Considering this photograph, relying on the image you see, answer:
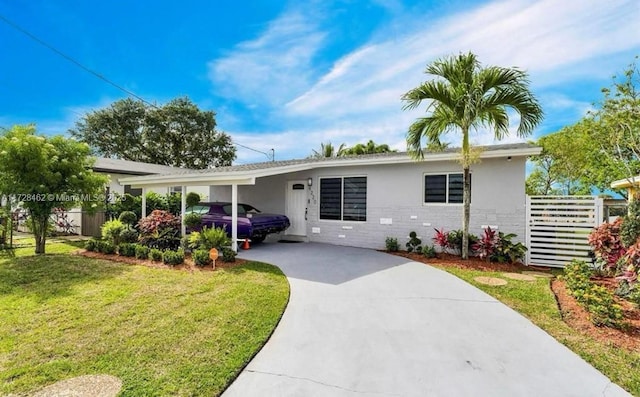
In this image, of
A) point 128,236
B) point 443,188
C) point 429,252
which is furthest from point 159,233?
point 443,188

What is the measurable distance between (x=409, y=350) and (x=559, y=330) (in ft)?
7.28

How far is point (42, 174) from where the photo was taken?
872 centimetres

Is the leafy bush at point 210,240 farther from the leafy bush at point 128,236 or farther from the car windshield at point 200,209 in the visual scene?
the leafy bush at point 128,236

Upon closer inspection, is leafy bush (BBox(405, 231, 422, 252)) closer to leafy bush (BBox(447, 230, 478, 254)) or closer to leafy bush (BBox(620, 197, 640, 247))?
leafy bush (BBox(447, 230, 478, 254))

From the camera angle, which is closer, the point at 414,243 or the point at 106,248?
the point at 106,248

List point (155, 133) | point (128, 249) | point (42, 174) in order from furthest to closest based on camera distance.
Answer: point (155, 133)
point (42, 174)
point (128, 249)

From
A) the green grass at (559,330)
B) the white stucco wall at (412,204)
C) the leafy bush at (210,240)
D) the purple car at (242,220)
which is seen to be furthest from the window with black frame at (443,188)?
the leafy bush at (210,240)

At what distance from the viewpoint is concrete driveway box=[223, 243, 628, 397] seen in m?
2.82

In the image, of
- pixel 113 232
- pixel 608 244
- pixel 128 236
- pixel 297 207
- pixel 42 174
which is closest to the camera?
pixel 608 244

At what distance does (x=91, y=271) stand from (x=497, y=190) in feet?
35.1

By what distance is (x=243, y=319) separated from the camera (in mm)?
4297

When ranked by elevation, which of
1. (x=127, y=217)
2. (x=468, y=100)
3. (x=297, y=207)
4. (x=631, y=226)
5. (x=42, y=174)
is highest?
(x=468, y=100)

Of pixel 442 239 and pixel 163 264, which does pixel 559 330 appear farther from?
pixel 163 264

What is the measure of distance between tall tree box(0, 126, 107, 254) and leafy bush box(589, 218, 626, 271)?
45.1 ft
